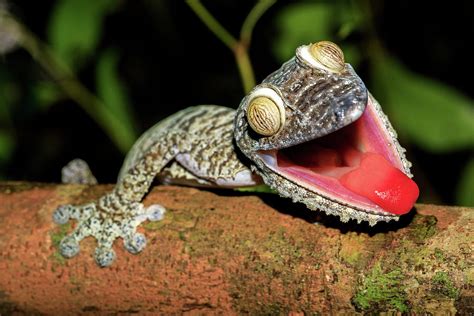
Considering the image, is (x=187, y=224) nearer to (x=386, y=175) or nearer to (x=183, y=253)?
(x=183, y=253)

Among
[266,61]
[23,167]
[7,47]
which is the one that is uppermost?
[7,47]

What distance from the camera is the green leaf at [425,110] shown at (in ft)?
17.3

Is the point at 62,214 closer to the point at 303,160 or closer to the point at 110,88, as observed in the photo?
the point at 303,160

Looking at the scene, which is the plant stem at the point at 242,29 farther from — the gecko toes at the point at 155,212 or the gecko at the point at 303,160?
the gecko toes at the point at 155,212

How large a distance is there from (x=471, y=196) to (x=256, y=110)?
2.68m

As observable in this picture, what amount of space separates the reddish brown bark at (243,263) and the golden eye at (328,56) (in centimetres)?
72

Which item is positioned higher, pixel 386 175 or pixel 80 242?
pixel 386 175

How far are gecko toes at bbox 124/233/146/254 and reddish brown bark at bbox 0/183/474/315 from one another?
34 mm

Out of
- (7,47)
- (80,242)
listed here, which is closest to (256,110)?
(80,242)

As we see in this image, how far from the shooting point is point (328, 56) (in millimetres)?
3367

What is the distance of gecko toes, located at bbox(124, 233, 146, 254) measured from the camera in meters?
3.41

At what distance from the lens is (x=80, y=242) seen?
3645 millimetres

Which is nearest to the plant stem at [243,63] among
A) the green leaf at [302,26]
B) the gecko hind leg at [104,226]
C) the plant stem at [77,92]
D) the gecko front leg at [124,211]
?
the green leaf at [302,26]

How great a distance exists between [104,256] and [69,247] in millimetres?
210
